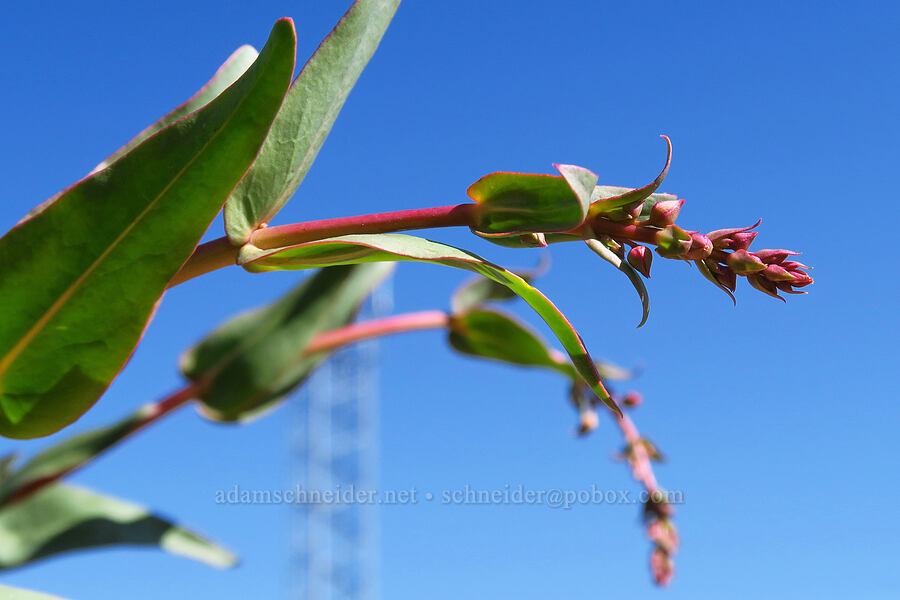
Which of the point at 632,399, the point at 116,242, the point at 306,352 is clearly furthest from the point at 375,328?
the point at 116,242

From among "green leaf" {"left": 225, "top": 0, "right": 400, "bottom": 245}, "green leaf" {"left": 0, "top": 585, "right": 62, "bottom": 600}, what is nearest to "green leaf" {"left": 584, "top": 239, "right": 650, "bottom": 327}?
"green leaf" {"left": 225, "top": 0, "right": 400, "bottom": 245}

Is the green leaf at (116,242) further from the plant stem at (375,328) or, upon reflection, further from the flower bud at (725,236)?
the plant stem at (375,328)

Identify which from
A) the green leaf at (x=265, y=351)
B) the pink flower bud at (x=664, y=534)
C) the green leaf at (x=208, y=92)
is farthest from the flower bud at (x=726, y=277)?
the green leaf at (x=265, y=351)

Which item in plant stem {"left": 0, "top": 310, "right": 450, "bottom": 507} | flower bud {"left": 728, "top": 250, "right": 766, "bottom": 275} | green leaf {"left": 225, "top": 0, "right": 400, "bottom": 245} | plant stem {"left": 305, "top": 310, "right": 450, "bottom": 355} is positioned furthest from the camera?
plant stem {"left": 305, "top": 310, "right": 450, "bottom": 355}

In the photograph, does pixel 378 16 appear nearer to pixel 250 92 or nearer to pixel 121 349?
pixel 250 92

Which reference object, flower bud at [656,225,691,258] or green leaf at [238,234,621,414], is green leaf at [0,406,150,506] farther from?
flower bud at [656,225,691,258]

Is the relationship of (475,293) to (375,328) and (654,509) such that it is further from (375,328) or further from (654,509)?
(654,509)
